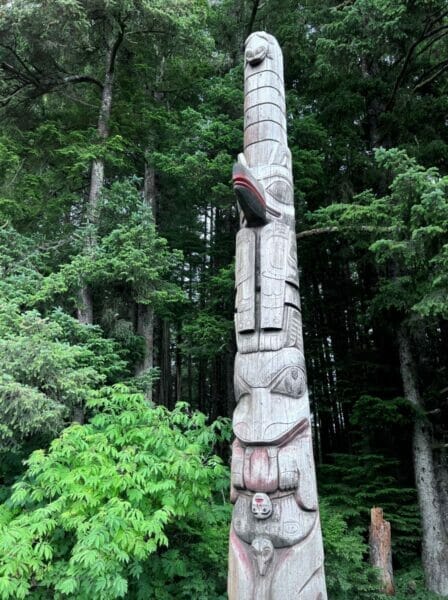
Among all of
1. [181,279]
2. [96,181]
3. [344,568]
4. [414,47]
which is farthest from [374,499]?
[414,47]

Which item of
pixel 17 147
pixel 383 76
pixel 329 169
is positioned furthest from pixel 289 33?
pixel 17 147

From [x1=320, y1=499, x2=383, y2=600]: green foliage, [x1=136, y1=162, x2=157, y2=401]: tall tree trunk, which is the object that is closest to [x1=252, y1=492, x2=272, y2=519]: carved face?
[x1=320, y1=499, x2=383, y2=600]: green foliage

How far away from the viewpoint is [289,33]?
12.4m

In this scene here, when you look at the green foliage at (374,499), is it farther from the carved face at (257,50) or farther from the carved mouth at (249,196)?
the carved face at (257,50)

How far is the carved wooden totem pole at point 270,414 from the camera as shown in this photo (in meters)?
4.04

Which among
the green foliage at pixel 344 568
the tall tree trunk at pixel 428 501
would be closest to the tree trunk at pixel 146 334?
the green foliage at pixel 344 568

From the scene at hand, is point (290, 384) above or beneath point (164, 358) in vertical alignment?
beneath

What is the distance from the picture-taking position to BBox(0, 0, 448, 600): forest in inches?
206

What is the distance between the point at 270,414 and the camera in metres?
4.42

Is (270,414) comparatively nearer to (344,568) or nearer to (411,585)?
(344,568)

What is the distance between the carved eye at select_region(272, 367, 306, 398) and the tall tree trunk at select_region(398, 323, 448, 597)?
5197 millimetres

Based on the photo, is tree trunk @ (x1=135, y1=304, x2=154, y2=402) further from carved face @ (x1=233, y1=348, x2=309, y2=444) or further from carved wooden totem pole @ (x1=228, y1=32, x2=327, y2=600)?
carved face @ (x1=233, y1=348, x2=309, y2=444)

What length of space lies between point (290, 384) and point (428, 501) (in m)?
5.71

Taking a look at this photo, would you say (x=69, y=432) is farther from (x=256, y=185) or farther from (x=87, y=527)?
(x=256, y=185)
